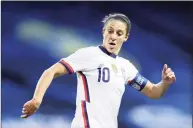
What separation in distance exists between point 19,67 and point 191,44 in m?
1.35

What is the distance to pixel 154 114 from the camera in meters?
3.07

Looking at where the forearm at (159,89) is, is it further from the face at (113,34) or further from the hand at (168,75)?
the face at (113,34)

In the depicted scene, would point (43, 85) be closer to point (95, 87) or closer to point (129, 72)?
point (95, 87)

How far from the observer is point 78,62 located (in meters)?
1.86

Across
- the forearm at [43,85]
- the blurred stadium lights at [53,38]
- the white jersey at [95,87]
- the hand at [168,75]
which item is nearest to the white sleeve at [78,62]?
the white jersey at [95,87]

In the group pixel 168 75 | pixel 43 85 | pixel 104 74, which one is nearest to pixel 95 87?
pixel 104 74

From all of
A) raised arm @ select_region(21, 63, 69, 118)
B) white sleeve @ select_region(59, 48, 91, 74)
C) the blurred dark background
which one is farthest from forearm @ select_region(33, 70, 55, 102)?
the blurred dark background

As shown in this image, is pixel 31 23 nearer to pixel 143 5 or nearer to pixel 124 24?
pixel 143 5

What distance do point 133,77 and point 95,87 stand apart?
328 millimetres

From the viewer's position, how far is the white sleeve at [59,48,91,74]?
1.84 m

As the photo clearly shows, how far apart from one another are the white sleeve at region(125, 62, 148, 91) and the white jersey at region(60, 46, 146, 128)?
0.37ft

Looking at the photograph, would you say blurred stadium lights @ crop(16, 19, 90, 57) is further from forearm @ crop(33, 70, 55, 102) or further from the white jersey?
forearm @ crop(33, 70, 55, 102)

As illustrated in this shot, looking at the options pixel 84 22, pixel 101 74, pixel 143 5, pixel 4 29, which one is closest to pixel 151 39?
pixel 143 5

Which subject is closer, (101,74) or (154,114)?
(101,74)
